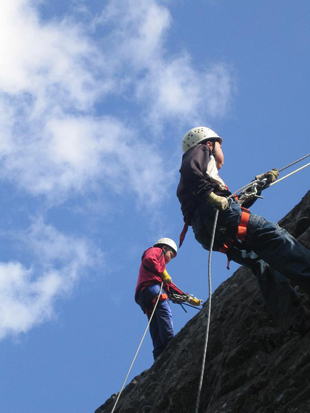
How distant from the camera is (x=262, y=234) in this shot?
634cm

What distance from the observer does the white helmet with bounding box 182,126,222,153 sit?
7.46m

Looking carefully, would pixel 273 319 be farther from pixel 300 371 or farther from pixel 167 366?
pixel 167 366

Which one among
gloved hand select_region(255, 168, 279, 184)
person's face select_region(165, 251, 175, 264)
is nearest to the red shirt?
person's face select_region(165, 251, 175, 264)

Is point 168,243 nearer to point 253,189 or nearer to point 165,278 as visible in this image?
point 165,278

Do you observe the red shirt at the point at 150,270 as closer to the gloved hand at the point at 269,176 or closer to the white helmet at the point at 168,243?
the white helmet at the point at 168,243

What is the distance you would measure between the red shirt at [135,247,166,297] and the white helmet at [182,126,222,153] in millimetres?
3706

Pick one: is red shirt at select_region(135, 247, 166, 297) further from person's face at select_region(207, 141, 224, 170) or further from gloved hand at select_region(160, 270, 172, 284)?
person's face at select_region(207, 141, 224, 170)

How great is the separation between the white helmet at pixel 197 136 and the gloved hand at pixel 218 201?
1174mm

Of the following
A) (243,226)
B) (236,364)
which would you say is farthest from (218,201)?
(236,364)

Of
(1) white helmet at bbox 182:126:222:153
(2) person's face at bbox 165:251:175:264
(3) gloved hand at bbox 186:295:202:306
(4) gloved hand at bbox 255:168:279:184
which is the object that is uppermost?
(2) person's face at bbox 165:251:175:264

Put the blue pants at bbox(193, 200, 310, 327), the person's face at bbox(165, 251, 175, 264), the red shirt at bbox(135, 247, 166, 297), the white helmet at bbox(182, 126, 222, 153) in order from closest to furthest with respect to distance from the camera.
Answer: the blue pants at bbox(193, 200, 310, 327), the white helmet at bbox(182, 126, 222, 153), the red shirt at bbox(135, 247, 166, 297), the person's face at bbox(165, 251, 175, 264)

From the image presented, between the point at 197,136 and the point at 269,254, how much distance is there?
6.29ft

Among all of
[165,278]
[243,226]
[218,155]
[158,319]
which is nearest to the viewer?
[243,226]

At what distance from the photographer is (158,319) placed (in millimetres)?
10484
